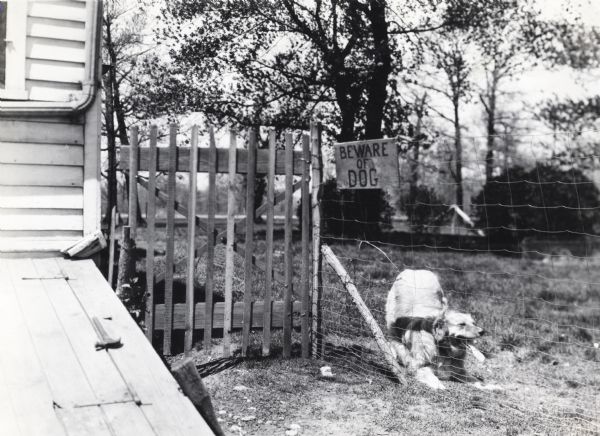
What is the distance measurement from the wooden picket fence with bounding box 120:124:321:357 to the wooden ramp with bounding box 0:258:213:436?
4.83ft

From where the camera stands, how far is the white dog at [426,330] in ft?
16.9

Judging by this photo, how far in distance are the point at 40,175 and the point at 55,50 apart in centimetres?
108

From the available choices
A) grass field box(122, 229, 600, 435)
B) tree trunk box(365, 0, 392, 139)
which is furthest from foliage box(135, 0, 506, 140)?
grass field box(122, 229, 600, 435)

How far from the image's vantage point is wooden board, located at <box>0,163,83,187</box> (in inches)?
185

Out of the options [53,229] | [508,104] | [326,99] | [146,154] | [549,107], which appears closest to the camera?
[53,229]

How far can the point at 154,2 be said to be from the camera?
16.3 metres

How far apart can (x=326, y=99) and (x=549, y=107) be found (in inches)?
408

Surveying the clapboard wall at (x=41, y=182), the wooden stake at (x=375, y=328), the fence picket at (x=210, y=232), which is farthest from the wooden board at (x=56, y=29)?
the wooden stake at (x=375, y=328)

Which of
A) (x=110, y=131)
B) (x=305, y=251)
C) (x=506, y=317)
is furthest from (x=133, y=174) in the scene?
(x=110, y=131)

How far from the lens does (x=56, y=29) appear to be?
489cm

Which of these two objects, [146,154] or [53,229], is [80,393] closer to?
Result: [53,229]

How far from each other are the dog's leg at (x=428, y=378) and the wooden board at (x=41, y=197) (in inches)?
129

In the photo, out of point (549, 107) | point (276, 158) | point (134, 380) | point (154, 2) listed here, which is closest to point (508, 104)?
point (549, 107)

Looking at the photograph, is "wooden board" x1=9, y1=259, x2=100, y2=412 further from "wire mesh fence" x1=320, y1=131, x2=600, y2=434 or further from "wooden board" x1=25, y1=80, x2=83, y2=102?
"wire mesh fence" x1=320, y1=131, x2=600, y2=434
